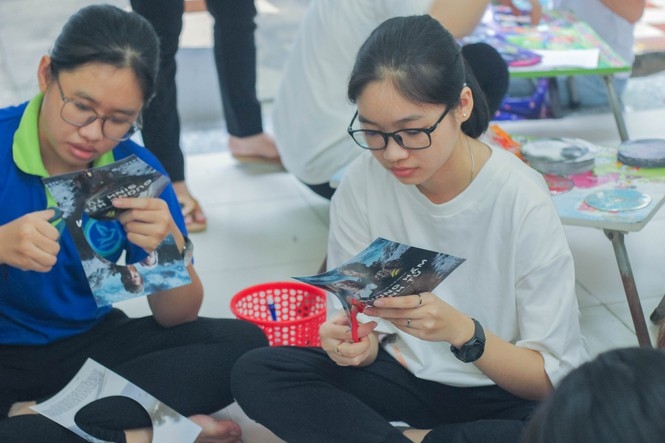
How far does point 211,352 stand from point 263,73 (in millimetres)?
2579

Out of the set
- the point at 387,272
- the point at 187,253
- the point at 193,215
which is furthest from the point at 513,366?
the point at 193,215

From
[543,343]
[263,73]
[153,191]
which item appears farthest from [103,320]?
[263,73]

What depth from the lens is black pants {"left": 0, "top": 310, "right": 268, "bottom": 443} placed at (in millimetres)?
1646

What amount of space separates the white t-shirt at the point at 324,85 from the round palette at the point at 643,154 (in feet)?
2.16

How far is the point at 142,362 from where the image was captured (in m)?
1.72

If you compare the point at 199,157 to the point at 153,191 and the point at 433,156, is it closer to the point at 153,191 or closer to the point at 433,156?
the point at 153,191

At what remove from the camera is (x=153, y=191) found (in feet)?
5.19

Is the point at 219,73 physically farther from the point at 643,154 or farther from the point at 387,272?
the point at 387,272

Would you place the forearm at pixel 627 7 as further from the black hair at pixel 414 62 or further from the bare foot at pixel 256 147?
the black hair at pixel 414 62

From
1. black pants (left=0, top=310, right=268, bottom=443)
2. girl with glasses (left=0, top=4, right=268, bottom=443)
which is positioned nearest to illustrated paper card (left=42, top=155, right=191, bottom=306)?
girl with glasses (left=0, top=4, right=268, bottom=443)

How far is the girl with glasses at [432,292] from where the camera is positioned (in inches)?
56.2

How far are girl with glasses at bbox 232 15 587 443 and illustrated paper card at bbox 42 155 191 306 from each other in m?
0.22

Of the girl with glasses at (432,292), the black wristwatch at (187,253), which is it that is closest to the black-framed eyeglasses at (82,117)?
the black wristwatch at (187,253)

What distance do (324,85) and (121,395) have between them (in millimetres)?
1075
